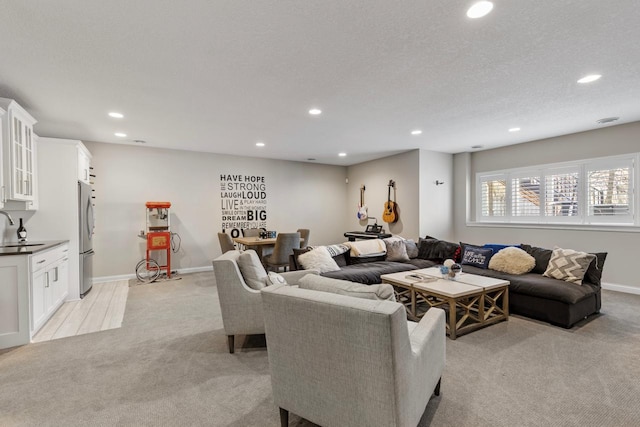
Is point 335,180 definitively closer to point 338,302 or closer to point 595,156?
point 595,156

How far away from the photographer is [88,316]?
374 centimetres

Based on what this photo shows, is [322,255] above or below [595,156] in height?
below

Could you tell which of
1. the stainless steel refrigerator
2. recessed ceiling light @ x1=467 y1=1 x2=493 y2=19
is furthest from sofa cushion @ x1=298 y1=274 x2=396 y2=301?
the stainless steel refrigerator

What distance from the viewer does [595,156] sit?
16.1 feet

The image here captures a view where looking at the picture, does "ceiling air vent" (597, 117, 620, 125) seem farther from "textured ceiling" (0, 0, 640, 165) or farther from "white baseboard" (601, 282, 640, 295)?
"white baseboard" (601, 282, 640, 295)

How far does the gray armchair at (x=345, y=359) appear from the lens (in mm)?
1309

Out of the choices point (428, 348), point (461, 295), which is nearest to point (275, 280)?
point (428, 348)

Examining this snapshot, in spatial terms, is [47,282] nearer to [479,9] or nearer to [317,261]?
[317,261]

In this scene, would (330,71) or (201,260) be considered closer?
(330,71)

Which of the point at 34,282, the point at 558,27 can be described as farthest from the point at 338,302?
the point at 34,282

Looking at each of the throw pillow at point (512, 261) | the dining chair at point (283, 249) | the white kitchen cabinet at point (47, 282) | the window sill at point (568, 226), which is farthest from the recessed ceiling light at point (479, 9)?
the window sill at point (568, 226)

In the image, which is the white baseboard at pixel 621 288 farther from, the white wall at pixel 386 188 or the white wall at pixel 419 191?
the white wall at pixel 386 188

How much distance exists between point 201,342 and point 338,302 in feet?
7.06

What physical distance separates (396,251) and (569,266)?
7.20 ft
